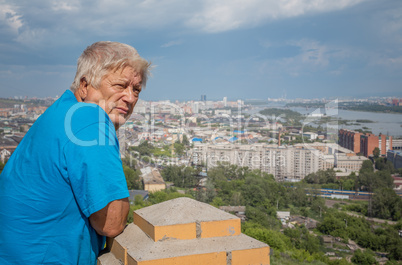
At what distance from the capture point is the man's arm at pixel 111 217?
58 cm

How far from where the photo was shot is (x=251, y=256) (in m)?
0.77

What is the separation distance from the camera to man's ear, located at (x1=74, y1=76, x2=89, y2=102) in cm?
70

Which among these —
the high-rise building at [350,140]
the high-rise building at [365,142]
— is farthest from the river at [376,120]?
the high-rise building at [350,140]

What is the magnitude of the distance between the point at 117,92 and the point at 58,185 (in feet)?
0.82

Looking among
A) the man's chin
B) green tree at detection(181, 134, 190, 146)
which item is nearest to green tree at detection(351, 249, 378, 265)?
the man's chin

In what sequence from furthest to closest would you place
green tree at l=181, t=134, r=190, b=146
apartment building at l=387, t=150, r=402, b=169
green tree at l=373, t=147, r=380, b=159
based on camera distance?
green tree at l=181, t=134, r=190, b=146 → green tree at l=373, t=147, r=380, b=159 → apartment building at l=387, t=150, r=402, b=169

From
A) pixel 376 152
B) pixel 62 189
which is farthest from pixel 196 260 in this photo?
pixel 376 152

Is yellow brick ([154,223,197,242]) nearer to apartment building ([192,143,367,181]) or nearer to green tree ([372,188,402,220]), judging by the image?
green tree ([372,188,402,220])

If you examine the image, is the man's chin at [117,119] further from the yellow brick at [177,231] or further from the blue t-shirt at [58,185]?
the yellow brick at [177,231]

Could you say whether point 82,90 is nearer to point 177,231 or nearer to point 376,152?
point 177,231

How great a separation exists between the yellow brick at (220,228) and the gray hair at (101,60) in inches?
17.2

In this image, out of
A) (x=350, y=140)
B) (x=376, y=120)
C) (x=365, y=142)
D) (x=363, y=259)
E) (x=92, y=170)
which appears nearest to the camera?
(x=92, y=170)

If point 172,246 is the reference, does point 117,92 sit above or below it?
above

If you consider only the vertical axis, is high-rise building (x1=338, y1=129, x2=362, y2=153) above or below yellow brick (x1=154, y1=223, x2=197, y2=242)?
below
